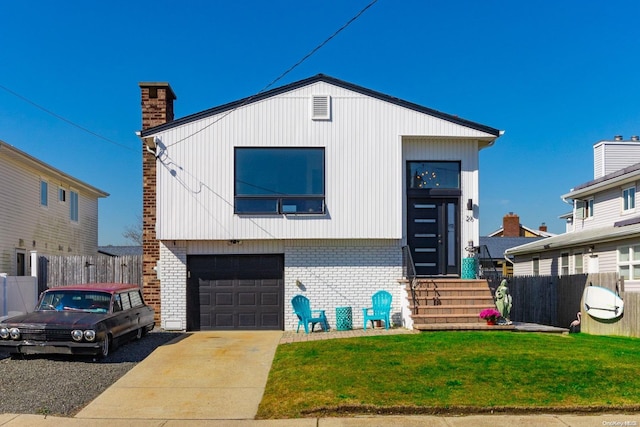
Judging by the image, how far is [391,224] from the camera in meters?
14.3

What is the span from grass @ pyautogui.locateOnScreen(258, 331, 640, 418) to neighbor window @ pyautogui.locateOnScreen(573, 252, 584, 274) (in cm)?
1034

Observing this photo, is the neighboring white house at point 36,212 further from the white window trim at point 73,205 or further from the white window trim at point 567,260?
the white window trim at point 567,260

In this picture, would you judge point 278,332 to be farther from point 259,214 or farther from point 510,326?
point 510,326

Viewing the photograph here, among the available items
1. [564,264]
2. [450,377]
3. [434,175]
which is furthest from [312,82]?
[564,264]

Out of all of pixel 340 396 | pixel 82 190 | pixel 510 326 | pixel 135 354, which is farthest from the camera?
pixel 82 190

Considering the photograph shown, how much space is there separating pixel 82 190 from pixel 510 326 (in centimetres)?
2001

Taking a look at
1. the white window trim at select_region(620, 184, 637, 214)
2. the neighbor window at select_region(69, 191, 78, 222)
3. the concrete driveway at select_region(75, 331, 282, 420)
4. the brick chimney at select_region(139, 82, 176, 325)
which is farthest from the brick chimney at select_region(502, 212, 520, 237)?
the concrete driveway at select_region(75, 331, 282, 420)

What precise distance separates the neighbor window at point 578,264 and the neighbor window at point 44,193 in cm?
1943

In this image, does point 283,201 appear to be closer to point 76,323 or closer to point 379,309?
point 379,309

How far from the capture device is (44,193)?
22.3 m

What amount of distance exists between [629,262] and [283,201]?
10555 millimetres

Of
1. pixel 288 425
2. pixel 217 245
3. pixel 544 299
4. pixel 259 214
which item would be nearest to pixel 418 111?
pixel 259 214

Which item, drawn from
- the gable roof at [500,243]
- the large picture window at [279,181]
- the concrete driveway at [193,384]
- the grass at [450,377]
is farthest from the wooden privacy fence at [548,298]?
the gable roof at [500,243]

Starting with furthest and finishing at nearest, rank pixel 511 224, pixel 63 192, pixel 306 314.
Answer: pixel 511 224 < pixel 63 192 < pixel 306 314
